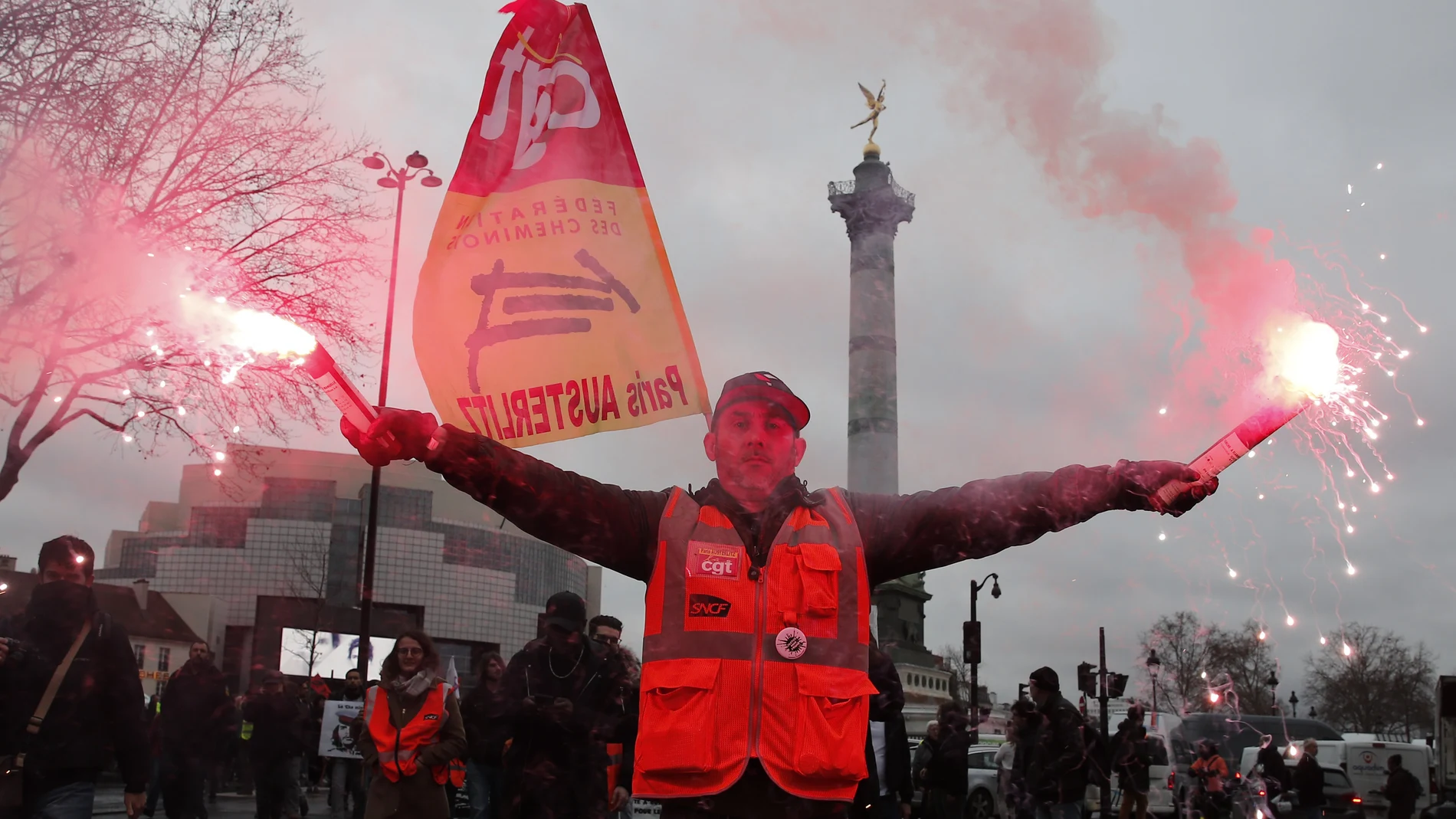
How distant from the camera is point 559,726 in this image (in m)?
7.22

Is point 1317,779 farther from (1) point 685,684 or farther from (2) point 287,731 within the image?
(1) point 685,684

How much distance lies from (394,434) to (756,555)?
1.02 meters

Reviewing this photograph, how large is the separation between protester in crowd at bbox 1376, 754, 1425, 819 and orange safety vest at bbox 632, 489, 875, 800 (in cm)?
1901

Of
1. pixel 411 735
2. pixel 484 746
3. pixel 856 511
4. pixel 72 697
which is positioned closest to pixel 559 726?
pixel 411 735

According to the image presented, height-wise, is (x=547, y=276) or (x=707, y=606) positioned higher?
(x=547, y=276)

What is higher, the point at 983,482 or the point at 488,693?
the point at 983,482

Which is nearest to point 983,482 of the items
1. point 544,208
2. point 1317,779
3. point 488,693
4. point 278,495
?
point 544,208

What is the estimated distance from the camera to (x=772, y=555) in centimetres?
332

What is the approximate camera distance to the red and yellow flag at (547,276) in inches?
248

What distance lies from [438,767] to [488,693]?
6.23 feet

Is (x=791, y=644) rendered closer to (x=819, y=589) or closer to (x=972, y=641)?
(x=819, y=589)

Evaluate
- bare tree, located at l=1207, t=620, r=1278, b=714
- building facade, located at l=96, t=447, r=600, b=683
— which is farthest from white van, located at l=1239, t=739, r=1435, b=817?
building facade, located at l=96, t=447, r=600, b=683

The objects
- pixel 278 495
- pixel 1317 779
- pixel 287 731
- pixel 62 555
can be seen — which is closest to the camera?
pixel 62 555

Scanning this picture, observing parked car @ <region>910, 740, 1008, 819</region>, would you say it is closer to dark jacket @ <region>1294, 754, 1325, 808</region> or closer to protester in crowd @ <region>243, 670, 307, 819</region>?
dark jacket @ <region>1294, 754, 1325, 808</region>
